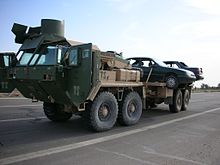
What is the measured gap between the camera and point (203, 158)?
19.8 feet

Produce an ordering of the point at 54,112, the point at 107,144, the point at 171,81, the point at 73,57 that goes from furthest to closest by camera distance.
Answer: the point at 171,81 → the point at 54,112 → the point at 73,57 → the point at 107,144

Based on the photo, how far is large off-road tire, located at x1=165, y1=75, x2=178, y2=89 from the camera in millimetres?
13046

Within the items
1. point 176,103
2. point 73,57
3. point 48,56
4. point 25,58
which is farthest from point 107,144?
point 176,103

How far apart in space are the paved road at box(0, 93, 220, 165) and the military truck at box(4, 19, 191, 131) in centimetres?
49

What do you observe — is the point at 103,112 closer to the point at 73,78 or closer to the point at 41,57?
the point at 73,78

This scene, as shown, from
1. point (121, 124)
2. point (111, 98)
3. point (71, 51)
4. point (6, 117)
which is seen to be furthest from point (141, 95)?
point (6, 117)

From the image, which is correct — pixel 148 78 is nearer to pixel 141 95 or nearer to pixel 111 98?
pixel 141 95

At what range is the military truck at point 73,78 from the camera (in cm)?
778

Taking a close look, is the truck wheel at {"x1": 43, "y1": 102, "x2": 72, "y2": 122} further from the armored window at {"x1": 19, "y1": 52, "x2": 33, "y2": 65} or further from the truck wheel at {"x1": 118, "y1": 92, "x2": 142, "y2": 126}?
the truck wheel at {"x1": 118, "y1": 92, "x2": 142, "y2": 126}

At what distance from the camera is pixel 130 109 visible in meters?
9.78

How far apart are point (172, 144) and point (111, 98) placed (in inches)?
87.5

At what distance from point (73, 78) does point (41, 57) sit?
1063 mm

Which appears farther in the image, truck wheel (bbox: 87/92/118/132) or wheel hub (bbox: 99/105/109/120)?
wheel hub (bbox: 99/105/109/120)

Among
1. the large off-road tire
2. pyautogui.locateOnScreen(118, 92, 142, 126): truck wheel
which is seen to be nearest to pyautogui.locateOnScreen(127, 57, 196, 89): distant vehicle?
the large off-road tire
